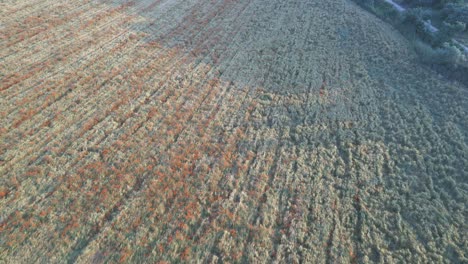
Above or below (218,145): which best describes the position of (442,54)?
above

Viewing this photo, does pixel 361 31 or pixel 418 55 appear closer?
pixel 418 55

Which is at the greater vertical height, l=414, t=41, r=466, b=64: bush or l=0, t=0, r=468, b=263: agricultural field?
l=414, t=41, r=466, b=64: bush

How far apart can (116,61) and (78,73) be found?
1.64 metres

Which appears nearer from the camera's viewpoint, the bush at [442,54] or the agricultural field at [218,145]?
the agricultural field at [218,145]

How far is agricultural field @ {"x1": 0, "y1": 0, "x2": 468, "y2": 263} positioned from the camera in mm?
7941

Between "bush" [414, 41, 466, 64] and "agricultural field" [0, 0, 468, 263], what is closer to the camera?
"agricultural field" [0, 0, 468, 263]

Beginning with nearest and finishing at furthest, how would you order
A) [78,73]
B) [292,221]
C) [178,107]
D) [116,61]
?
[292,221] → [178,107] → [78,73] → [116,61]

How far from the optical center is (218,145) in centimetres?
1042

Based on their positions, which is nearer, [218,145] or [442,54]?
[218,145]

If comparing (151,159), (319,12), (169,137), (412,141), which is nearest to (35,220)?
(151,159)

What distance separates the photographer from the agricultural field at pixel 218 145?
794 cm

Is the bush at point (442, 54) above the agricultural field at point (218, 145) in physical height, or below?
above

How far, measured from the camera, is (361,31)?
58.7ft

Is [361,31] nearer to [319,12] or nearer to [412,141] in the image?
[319,12]
